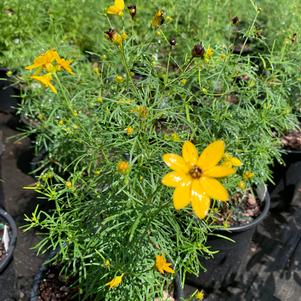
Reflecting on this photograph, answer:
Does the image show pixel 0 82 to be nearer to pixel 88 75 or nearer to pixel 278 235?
pixel 88 75

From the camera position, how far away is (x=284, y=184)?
9.70ft

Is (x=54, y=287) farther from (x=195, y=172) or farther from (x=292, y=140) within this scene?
(x=292, y=140)

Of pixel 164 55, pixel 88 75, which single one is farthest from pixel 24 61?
pixel 164 55

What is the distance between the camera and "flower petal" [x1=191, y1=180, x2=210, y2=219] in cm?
108

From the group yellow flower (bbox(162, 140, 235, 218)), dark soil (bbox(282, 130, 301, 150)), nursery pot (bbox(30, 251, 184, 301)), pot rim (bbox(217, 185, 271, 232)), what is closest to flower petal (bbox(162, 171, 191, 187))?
yellow flower (bbox(162, 140, 235, 218))

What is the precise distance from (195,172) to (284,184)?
78.1 inches

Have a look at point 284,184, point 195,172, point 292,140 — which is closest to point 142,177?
point 195,172

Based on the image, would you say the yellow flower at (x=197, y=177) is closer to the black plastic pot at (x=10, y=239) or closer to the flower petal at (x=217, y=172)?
the flower petal at (x=217, y=172)

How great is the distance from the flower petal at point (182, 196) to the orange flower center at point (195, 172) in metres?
0.03

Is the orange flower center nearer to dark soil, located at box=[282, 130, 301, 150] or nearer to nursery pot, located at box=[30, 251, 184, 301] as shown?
nursery pot, located at box=[30, 251, 184, 301]

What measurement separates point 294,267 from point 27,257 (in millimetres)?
1617

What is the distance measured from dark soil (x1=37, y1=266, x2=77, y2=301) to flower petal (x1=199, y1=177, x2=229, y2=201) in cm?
94

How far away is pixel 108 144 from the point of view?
160 centimetres

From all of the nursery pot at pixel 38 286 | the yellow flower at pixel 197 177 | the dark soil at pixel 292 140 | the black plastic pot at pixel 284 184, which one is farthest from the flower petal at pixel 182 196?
the dark soil at pixel 292 140
